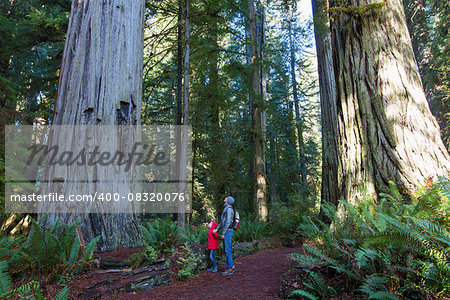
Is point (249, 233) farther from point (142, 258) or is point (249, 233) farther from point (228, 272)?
point (142, 258)

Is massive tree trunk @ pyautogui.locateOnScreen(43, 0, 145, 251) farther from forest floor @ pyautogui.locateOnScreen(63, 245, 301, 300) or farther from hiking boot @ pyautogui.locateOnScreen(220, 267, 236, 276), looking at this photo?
hiking boot @ pyautogui.locateOnScreen(220, 267, 236, 276)

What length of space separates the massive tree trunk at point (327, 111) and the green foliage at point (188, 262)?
14.8 ft

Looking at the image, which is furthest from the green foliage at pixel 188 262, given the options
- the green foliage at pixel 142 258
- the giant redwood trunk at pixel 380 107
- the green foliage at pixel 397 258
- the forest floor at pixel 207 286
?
the giant redwood trunk at pixel 380 107

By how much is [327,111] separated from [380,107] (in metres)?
4.84

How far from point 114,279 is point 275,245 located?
21.3 ft

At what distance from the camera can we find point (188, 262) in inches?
187

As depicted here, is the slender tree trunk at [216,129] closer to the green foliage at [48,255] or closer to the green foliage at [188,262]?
the green foliage at [188,262]

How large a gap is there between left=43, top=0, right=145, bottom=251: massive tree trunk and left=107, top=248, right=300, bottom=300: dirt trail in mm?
1483

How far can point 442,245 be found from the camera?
2.44 m

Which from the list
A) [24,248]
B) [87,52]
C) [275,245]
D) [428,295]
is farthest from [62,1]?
[428,295]

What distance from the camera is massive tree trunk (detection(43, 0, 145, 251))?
194 inches

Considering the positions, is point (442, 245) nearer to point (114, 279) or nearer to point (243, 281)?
point (243, 281)

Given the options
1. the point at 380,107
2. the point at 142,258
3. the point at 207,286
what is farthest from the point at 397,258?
the point at 142,258

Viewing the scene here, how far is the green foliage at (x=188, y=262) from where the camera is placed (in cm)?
457
